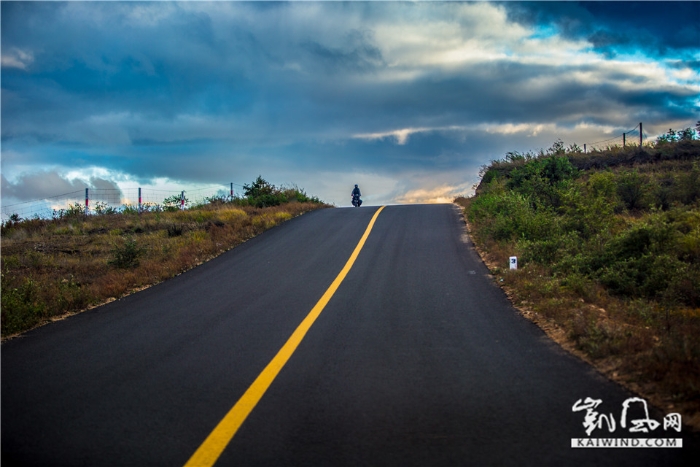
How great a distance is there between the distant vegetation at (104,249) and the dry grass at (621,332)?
27.4ft

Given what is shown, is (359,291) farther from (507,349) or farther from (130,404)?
(130,404)

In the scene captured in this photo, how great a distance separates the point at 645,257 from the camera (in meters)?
9.95

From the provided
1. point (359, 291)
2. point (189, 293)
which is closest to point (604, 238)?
point (359, 291)

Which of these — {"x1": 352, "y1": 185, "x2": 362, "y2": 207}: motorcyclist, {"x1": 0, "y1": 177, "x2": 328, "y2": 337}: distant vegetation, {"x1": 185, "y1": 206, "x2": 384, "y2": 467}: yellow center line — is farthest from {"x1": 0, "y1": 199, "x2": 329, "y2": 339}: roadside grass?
{"x1": 352, "y1": 185, "x2": 362, "y2": 207}: motorcyclist

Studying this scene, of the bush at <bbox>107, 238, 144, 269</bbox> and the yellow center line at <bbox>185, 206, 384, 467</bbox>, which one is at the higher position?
the bush at <bbox>107, 238, 144, 269</bbox>

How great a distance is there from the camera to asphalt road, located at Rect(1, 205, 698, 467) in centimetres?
404

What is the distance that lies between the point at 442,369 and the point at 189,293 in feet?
22.3

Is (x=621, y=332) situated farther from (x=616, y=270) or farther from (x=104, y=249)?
(x=104, y=249)

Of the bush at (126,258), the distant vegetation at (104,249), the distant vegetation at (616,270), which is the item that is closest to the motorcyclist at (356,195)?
the distant vegetation at (104,249)

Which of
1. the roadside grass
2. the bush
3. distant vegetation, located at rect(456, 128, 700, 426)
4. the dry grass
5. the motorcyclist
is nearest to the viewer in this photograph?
the dry grass

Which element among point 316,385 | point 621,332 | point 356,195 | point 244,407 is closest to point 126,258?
point 316,385

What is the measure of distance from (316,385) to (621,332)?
3.71m

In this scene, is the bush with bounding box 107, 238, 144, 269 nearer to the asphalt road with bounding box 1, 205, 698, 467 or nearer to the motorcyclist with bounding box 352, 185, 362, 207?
the asphalt road with bounding box 1, 205, 698, 467

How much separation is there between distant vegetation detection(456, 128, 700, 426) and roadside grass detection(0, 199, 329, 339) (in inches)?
325
